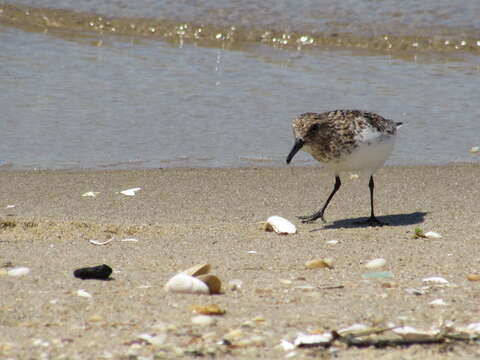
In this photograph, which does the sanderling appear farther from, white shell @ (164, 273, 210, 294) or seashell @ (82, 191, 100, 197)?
white shell @ (164, 273, 210, 294)

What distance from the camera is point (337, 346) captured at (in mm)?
3443

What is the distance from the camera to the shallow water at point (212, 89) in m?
8.23

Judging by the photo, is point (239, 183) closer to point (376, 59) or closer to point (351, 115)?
point (351, 115)

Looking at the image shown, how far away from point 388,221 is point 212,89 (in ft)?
12.5

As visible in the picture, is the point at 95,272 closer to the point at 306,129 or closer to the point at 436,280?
the point at 436,280

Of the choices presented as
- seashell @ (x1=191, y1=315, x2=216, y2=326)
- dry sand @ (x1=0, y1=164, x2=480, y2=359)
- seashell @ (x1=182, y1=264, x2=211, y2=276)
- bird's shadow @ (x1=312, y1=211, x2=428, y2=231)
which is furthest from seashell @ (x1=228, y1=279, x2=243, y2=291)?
bird's shadow @ (x1=312, y1=211, x2=428, y2=231)

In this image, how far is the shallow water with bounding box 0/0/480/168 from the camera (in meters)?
8.23

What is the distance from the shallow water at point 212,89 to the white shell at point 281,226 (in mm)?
1963

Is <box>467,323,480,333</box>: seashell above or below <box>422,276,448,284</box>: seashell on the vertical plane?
above

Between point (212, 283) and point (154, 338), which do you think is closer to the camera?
point (154, 338)

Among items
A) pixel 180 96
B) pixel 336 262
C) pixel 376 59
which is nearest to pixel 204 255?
pixel 336 262

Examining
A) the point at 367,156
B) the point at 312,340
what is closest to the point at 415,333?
the point at 312,340

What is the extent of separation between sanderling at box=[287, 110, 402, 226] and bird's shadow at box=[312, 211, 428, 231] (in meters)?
0.09

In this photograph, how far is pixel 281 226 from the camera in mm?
5926
